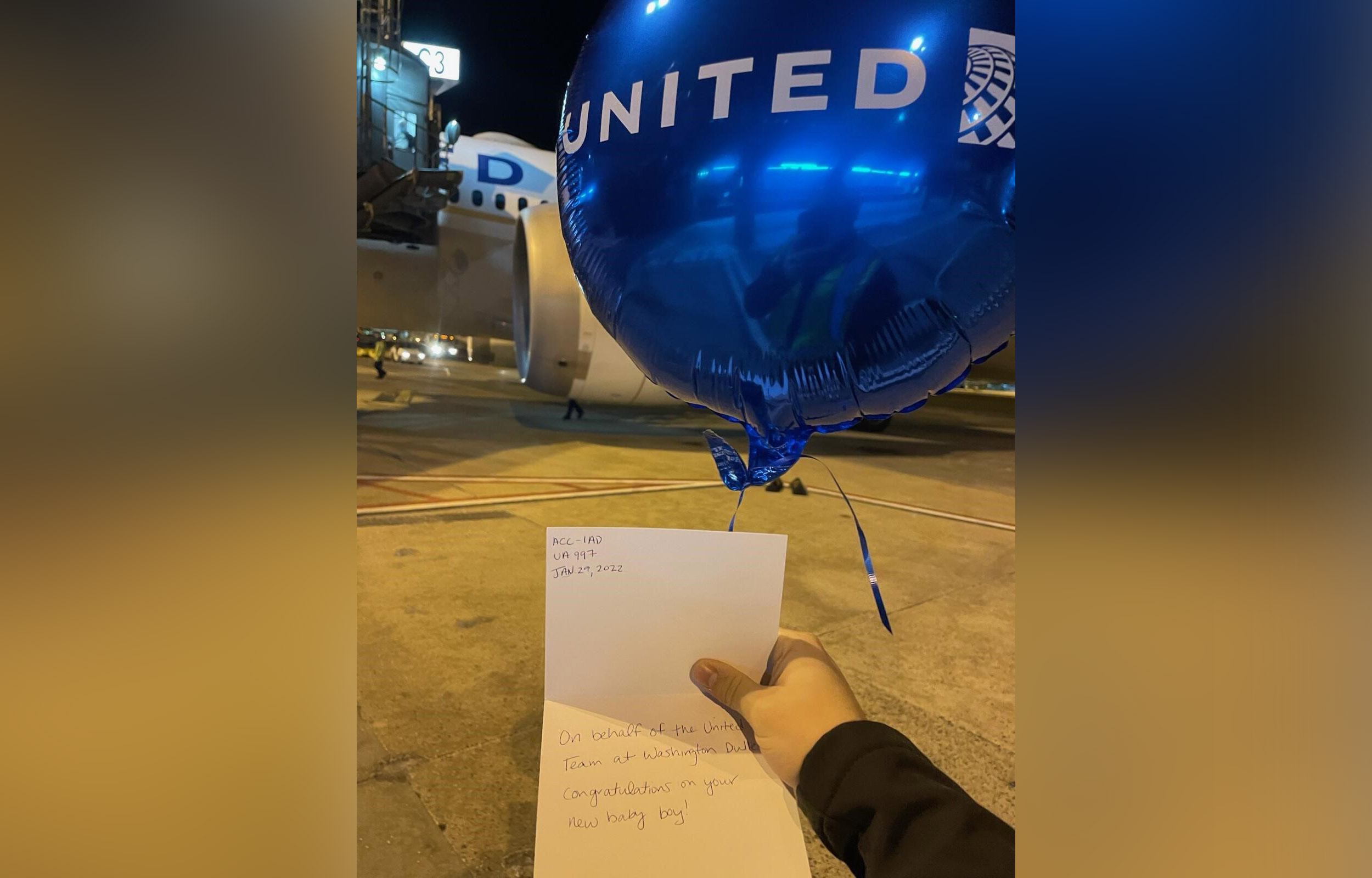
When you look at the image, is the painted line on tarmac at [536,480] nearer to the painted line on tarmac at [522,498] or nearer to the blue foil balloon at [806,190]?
the painted line on tarmac at [522,498]

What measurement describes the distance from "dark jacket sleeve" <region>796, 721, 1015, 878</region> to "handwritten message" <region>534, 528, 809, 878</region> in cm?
7

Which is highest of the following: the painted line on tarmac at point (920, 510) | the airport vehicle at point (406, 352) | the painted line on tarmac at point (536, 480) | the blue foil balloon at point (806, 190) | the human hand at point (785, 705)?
the blue foil balloon at point (806, 190)

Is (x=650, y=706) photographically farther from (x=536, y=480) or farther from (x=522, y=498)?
(x=536, y=480)

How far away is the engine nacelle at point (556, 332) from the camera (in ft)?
15.0

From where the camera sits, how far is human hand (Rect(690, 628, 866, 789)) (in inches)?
27.3

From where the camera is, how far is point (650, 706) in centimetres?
72

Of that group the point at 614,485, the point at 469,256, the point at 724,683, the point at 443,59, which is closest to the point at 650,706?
the point at 724,683

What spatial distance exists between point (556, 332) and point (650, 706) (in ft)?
14.0

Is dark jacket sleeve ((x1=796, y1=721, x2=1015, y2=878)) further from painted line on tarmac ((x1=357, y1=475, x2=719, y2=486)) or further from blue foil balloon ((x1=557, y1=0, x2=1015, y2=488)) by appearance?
painted line on tarmac ((x1=357, y1=475, x2=719, y2=486))

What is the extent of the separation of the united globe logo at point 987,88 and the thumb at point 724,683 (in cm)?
59

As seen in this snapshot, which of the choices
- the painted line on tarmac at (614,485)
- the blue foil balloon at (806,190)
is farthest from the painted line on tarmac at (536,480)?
the blue foil balloon at (806,190)
